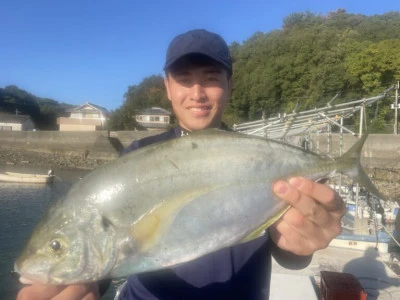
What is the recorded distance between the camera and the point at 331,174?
2461 mm

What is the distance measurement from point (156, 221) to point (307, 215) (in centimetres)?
85

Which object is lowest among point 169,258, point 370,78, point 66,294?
point 66,294

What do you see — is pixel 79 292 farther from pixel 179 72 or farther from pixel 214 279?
pixel 179 72

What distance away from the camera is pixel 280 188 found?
220cm

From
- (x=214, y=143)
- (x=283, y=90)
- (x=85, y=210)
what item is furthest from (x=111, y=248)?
(x=283, y=90)

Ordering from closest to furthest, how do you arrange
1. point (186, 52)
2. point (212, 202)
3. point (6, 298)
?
point (212, 202), point (186, 52), point (6, 298)

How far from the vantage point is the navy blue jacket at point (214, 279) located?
8.53ft

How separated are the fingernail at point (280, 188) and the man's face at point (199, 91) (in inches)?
34.2

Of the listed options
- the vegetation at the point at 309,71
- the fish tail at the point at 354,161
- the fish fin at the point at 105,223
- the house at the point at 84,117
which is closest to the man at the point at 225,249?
the fish tail at the point at 354,161

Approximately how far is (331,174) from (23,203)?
2577 centimetres

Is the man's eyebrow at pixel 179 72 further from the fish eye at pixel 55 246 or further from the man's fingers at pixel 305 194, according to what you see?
the fish eye at pixel 55 246

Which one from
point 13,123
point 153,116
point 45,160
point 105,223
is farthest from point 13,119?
point 105,223

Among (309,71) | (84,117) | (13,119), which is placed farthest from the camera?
(84,117)

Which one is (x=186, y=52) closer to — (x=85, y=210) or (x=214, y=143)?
(x=214, y=143)
